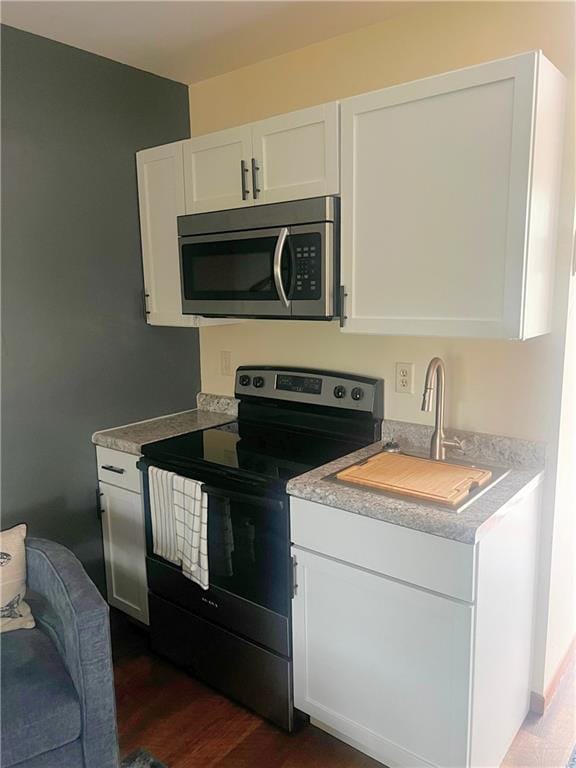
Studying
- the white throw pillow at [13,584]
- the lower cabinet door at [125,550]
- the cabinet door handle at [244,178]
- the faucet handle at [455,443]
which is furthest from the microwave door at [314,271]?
the white throw pillow at [13,584]

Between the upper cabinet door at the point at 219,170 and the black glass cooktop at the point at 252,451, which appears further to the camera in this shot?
the upper cabinet door at the point at 219,170

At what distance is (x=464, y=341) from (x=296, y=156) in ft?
2.81

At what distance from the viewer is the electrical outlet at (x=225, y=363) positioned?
272cm

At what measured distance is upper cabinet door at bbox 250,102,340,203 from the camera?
6.05 feet

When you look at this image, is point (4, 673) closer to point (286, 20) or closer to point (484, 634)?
point (484, 634)

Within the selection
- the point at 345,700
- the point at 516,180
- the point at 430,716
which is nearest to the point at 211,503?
the point at 345,700

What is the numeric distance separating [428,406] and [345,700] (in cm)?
96

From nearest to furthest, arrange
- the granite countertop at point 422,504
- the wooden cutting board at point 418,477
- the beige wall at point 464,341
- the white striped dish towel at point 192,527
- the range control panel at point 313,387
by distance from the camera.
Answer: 1. the granite countertop at point 422,504
2. the wooden cutting board at point 418,477
3. the beige wall at point 464,341
4. the white striped dish towel at point 192,527
5. the range control panel at point 313,387

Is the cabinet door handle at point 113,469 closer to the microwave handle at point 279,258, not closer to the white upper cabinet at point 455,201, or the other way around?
the microwave handle at point 279,258

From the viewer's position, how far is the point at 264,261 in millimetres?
2000

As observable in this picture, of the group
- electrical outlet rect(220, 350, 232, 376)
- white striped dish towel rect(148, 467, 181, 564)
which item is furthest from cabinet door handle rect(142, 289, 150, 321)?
white striped dish towel rect(148, 467, 181, 564)

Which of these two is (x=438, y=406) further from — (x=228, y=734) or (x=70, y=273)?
(x=70, y=273)

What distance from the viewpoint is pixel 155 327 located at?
2621 millimetres

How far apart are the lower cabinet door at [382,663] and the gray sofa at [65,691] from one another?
0.61 meters
